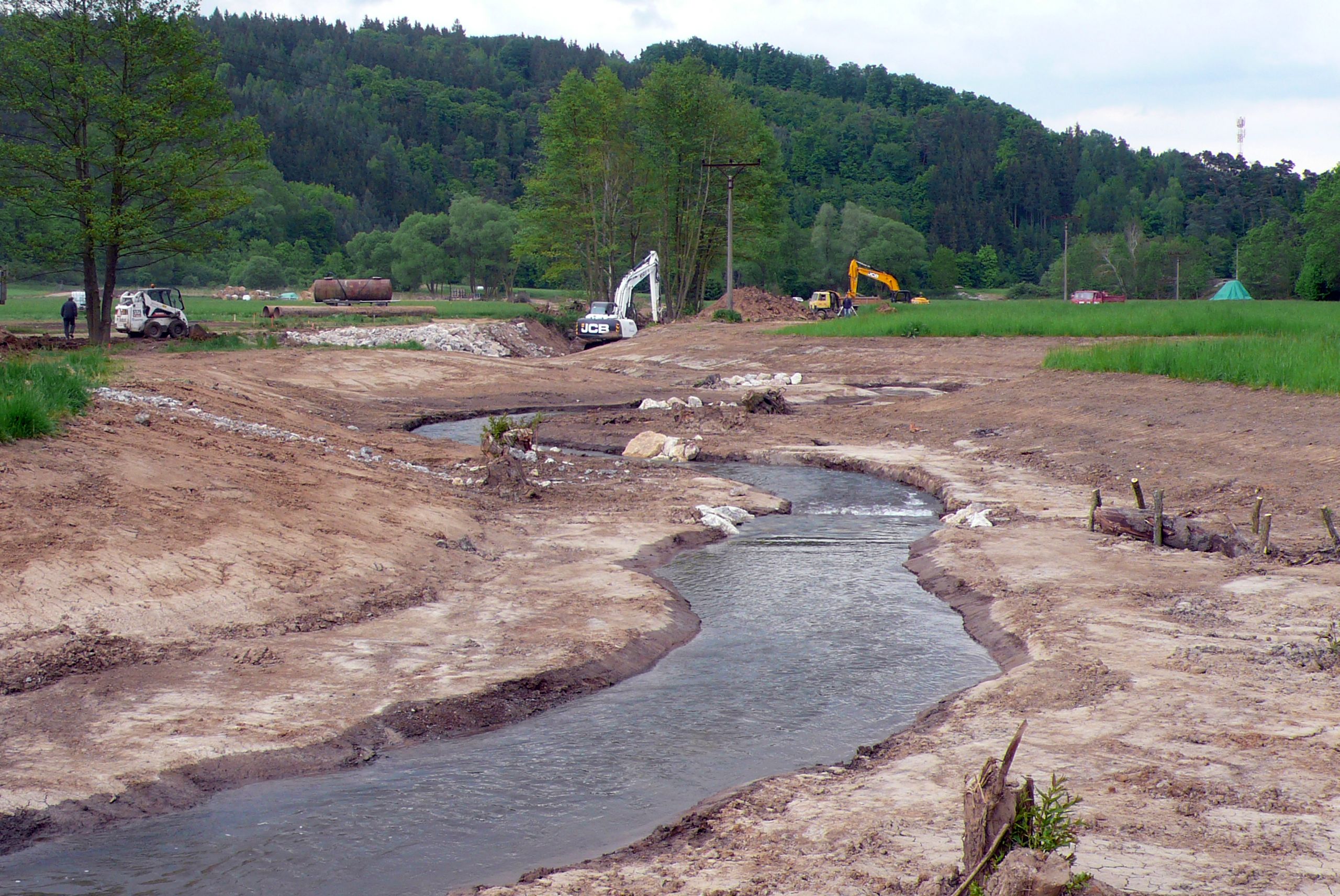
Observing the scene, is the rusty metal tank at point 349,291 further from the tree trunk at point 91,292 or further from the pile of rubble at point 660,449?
the pile of rubble at point 660,449

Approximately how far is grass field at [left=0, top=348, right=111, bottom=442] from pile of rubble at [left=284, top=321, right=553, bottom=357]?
31.2 m

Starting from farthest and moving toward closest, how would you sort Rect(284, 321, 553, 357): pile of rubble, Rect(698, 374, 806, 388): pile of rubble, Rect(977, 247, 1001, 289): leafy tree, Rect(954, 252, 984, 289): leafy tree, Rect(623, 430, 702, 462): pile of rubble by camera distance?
Rect(977, 247, 1001, 289): leafy tree < Rect(954, 252, 984, 289): leafy tree < Rect(284, 321, 553, 357): pile of rubble < Rect(698, 374, 806, 388): pile of rubble < Rect(623, 430, 702, 462): pile of rubble

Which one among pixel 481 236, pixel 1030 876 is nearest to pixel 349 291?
pixel 481 236

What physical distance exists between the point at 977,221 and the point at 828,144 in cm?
2614

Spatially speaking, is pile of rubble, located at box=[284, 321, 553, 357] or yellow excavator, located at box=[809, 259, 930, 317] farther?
yellow excavator, located at box=[809, 259, 930, 317]

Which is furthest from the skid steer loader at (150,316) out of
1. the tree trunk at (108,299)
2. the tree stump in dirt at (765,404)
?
the tree stump in dirt at (765,404)

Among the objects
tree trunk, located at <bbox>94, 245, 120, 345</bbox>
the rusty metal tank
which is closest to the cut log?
tree trunk, located at <bbox>94, 245, 120, 345</bbox>

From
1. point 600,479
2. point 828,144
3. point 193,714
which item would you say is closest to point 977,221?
point 828,144

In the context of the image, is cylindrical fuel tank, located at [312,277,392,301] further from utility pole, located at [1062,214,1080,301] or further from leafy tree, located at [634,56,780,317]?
utility pole, located at [1062,214,1080,301]

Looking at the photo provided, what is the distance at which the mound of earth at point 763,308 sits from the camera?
61522 millimetres

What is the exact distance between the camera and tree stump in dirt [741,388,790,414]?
27438mm

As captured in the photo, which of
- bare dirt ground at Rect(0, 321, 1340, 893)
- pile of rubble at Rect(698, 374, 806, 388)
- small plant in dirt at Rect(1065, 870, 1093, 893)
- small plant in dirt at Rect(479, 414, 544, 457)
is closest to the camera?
small plant in dirt at Rect(1065, 870, 1093, 893)

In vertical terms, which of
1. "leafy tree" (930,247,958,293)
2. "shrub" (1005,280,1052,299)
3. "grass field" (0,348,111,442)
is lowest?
"grass field" (0,348,111,442)

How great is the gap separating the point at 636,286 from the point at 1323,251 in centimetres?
4307
